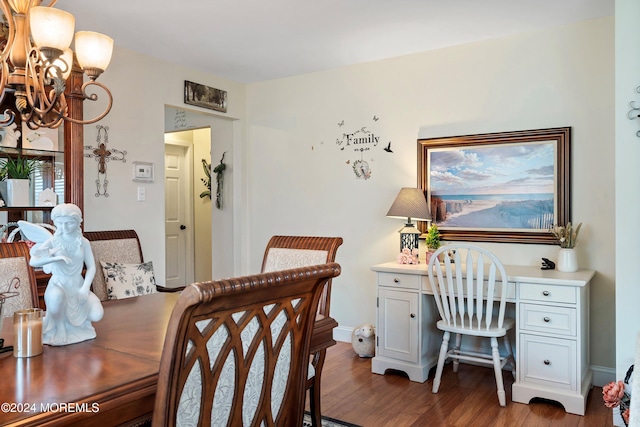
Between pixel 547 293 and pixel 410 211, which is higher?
pixel 410 211

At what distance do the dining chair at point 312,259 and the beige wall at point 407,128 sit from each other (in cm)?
170

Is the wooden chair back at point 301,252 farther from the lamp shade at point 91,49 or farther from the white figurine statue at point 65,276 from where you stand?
the lamp shade at point 91,49

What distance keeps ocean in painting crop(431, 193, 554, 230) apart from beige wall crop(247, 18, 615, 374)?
6.4 inches

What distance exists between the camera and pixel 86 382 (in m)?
1.14

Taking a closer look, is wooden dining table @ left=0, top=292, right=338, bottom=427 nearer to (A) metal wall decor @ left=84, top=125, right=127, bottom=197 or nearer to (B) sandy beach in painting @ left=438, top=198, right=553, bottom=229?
(A) metal wall decor @ left=84, top=125, right=127, bottom=197

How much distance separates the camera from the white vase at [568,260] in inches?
120

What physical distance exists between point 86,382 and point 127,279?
2.06 m

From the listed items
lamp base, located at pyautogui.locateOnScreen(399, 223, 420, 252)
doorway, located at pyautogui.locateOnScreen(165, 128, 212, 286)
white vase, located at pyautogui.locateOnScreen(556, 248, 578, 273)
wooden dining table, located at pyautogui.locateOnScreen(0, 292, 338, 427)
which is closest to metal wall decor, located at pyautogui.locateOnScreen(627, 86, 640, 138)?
white vase, located at pyautogui.locateOnScreen(556, 248, 578, 273)

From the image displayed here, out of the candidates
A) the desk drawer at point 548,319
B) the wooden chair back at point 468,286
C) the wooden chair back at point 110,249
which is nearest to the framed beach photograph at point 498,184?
the wooden chair back at point 468,286

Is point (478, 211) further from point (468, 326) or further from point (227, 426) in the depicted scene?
point (227, 426)

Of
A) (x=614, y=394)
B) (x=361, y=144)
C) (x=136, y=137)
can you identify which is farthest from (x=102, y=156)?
(x=614, y=394)

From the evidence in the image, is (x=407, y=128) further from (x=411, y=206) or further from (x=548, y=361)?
(x=548, y=361)

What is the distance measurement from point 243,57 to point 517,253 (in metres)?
2.60

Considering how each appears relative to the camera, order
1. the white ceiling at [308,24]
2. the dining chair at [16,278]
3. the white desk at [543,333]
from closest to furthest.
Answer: the dining chair at [16,278] → the white desk at [543,333] → the white ceiling at [308,24]
